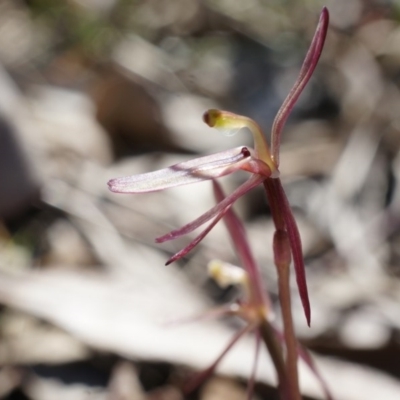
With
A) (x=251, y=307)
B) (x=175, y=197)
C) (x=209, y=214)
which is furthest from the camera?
(x=175, y=197)

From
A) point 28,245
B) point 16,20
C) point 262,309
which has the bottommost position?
point 16,20

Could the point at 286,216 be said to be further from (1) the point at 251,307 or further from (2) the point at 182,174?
(1) the point at 251,307

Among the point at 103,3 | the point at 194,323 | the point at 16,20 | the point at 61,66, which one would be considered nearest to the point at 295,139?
the point at 194,323

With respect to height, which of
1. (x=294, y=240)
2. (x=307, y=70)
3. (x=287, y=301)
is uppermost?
(x=307, y=70)

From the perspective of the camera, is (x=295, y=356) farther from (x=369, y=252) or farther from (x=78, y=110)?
(x=78, y=110)

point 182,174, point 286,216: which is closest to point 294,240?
point 286,216

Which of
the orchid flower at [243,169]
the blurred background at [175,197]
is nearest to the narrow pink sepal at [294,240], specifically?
the orchid flower at [243,169]
